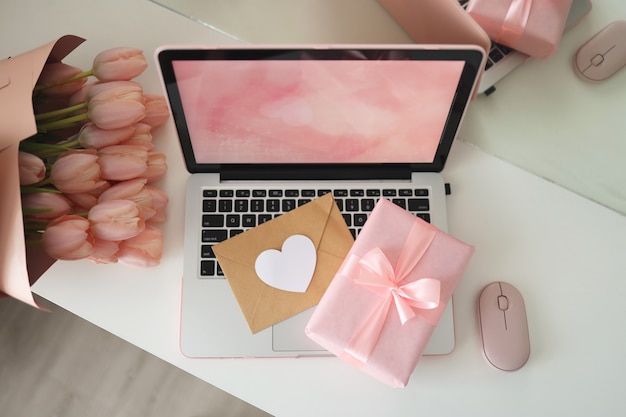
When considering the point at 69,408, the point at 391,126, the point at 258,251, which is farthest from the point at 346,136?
the point at 69,408

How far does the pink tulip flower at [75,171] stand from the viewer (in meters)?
0.63

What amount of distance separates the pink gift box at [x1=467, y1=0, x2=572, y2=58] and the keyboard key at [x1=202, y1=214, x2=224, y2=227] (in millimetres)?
422

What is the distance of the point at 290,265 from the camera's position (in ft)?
2.40

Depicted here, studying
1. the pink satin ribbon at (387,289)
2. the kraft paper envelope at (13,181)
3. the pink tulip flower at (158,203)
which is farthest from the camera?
the pink tulip flower at (158,203)

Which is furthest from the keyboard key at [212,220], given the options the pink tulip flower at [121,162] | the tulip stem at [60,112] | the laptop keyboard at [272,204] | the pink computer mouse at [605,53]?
the pink computer mouse at [605,53]

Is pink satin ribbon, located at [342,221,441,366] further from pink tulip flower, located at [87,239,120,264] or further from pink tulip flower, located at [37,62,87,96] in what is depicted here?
pink tulip flower, located at [37,62,87,96]

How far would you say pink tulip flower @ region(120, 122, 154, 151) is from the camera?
2.38ft

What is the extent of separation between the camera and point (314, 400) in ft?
2.37

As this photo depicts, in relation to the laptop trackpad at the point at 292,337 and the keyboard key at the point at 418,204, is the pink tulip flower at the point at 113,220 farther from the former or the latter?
the keyboard key at the point at 418,204

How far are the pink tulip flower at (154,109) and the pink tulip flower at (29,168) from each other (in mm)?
187

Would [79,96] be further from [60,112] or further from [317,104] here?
[317,104]

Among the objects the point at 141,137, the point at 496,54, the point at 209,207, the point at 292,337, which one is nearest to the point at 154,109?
the point at 141,137

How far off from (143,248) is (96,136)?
0.49 ft

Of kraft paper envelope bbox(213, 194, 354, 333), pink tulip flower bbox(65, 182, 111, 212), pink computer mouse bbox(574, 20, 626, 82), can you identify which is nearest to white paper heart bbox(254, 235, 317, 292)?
kraft paper envelope bbox(213, 194, 354, 333)
